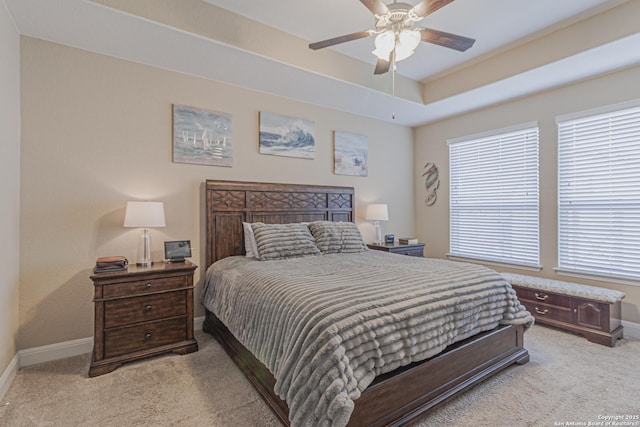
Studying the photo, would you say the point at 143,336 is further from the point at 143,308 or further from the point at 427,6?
the point at 427,6

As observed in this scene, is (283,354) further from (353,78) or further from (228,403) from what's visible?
(353,78)

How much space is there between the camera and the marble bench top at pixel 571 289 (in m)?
2.81

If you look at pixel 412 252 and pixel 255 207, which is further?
pixel 412 252

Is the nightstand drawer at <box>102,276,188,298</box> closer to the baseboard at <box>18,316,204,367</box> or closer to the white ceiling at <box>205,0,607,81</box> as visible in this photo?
the baseboard at <box>18,316,204,367</box>

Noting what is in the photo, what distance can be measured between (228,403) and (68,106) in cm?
276

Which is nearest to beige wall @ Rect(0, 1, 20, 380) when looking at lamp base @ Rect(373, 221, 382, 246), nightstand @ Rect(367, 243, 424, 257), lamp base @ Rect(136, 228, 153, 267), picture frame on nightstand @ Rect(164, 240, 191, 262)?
lamp base @ Rect(136, 228, 153, 267)

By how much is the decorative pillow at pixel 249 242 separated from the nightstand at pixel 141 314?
63 centimetres

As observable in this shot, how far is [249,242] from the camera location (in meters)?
3.15

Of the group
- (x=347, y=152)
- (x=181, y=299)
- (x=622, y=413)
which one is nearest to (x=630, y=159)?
(x=622, y=413)

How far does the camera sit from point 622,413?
183 centimetres

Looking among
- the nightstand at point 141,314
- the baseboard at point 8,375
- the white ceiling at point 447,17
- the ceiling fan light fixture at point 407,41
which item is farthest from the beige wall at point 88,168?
the ceiling fan light fixture at point 407,41

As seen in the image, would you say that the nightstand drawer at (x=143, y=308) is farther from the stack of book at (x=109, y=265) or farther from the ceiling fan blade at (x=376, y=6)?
the ceiling fan blade at (x=376, y=6)

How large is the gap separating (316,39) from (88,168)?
2.50 meters

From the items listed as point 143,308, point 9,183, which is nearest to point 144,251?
point 143,308
